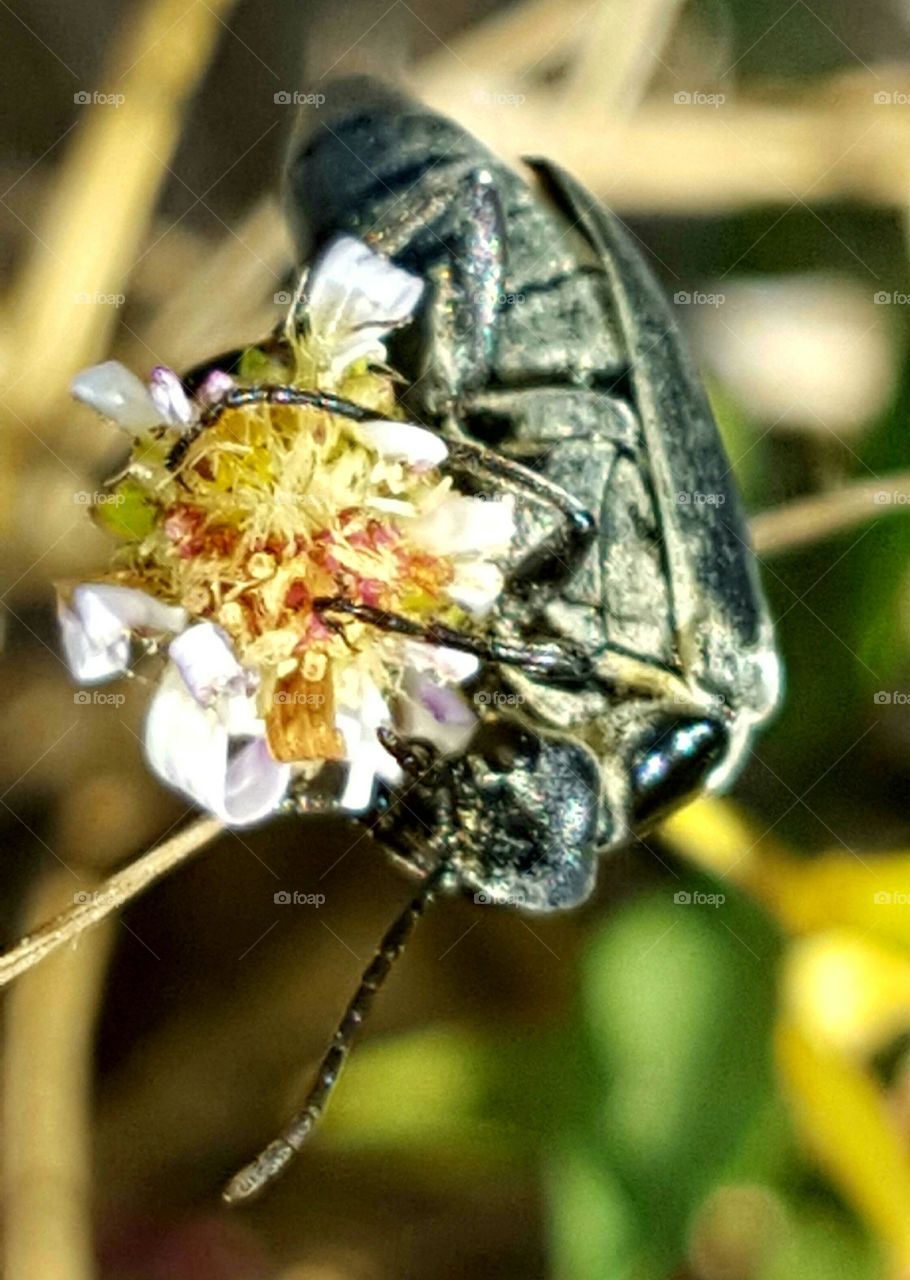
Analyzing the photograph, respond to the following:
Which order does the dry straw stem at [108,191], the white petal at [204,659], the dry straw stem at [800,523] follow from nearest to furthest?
the white petal at [204,659] < the dry straw stem at [800,523] < the dry straw stem at [108,191]

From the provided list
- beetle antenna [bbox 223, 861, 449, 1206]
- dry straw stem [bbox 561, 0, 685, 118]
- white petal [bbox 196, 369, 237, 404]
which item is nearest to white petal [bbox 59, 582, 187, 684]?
white petal [bbox 196, 369, 237, 404]

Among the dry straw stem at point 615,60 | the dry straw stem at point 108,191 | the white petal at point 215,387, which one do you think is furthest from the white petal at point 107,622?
the dry straw stem at point 615,60

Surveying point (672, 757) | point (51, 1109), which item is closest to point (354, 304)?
point (672, 757)

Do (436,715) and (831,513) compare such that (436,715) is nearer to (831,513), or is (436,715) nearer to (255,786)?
(255,786)

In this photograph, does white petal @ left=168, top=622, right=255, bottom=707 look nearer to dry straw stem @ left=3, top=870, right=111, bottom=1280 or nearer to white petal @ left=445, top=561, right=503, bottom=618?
white petal @ left=445, top=561, right=503, bottom=618

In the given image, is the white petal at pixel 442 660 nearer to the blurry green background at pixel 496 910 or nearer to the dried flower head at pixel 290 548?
the dried flower head at pixel 290 548

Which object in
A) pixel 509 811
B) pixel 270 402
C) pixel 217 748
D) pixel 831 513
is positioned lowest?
pixel 831 513

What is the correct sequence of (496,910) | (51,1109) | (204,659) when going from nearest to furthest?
(204,659) < (496,910) < (51,1109)
